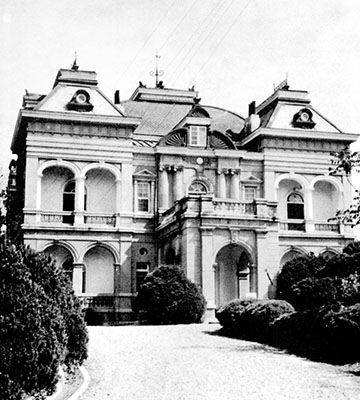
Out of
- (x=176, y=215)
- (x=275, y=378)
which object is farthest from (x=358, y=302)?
(x=176, y=215)

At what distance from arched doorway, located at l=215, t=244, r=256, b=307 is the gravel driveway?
1483cm

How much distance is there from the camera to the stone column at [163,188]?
39.3 m

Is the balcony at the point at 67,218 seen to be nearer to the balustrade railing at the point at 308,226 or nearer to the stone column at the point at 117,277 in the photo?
the stone column at the point at 117,277

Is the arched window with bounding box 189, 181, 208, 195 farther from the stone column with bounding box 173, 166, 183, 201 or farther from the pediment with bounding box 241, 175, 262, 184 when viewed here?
the pediment with bounding box 241, 175, 262, 184

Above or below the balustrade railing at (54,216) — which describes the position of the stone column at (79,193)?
above

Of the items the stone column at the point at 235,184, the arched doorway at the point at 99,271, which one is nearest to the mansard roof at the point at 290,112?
the stone column at the point at 235,184

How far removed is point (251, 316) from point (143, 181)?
1943cm

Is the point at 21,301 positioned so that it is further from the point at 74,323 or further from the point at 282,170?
the point at 282,170

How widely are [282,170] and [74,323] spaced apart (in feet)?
89.6

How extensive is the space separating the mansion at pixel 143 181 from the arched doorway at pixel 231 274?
0.06 metres

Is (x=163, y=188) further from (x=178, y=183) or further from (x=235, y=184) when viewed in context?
(x=235, y=184)

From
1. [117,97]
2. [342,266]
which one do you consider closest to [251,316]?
[342,266]

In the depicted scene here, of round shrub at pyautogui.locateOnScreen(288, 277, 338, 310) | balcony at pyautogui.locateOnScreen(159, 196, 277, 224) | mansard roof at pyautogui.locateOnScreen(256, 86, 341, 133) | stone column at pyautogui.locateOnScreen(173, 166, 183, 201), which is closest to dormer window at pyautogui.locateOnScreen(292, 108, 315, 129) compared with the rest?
mansard roof at pyautogui.locateOnScreen(256, 86, 341, 133)

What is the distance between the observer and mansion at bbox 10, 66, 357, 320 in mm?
37375
